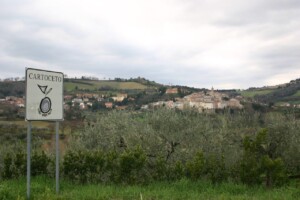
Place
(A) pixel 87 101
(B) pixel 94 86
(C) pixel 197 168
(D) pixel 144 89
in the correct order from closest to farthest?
(C) pixel 197 168 → (A) pixel 87 101 → (D) pixel 144 89 → (B) pixel 94 86

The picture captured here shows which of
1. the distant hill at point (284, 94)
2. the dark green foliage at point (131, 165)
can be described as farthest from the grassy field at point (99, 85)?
the dark green foliage at point (131, 165)

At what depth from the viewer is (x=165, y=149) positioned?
506 inches

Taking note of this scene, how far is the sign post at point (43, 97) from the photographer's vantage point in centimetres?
780

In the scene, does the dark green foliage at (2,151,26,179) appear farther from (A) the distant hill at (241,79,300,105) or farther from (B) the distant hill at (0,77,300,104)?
(A) the distant hill at (241,79,300,105)

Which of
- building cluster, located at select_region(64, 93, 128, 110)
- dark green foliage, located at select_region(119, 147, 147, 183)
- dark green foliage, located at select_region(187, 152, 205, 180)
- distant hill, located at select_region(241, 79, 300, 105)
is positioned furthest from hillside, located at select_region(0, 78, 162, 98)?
dark green foliage, located at select_region(187, 152, 205, 180)

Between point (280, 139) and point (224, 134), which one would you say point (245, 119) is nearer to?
point (224, 134)

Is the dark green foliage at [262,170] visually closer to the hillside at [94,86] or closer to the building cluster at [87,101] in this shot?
the building cluster at [87,101]

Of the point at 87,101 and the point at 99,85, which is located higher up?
the point at 99,85

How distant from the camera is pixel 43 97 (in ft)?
26.5

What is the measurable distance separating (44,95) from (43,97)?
0.07m

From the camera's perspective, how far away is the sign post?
7.80 meters

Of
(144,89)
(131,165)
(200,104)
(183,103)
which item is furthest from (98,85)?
(131,165)

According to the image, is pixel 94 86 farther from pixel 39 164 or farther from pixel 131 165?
pixel 131 165

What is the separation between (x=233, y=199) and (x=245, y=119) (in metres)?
9.17
